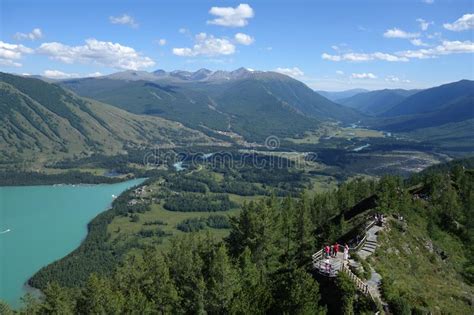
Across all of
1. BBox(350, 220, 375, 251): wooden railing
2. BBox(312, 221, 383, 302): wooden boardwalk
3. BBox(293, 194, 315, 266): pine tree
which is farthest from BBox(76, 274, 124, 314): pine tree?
BBox(350, 220, 375, 251): wooden railing

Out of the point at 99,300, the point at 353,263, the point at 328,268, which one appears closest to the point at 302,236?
the point at 353,263

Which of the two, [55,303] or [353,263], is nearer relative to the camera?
[353,263]

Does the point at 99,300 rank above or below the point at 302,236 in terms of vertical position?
below

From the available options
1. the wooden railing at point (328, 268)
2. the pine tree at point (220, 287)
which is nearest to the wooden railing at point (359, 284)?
the wooden railing at point (328, 268)

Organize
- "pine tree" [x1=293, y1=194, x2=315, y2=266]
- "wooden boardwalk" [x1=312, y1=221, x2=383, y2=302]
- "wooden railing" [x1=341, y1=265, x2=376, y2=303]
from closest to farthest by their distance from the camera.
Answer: "wooden railing" [x1=341, y1=265, x2=376, y2=303], "wooden boardwalk" [x1=312, y1=221, x2=383, y2=302], "pine tree" [x1=293, y1=194, x2=315, y2=266]

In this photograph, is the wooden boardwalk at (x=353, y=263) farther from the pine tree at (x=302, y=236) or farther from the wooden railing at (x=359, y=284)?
the pine tree at (x=302, y=236)

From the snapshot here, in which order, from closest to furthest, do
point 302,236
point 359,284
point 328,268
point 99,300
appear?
point 359,284 → point 328,268 → point 99,300 → point 302,236

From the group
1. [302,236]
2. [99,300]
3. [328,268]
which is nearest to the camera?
[328,268]

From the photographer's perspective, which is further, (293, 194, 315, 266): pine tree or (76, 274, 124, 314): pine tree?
(293, 194, 315, 266): pine tree

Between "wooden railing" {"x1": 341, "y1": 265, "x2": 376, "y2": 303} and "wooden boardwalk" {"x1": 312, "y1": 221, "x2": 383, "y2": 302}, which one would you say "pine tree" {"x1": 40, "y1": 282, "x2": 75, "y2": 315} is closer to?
"wooden boardwalk" {"x1": 312, "y1": 221, "x2": 383, "y2": 302}

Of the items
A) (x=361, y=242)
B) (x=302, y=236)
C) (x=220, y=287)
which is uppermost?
(x=361, y=242)

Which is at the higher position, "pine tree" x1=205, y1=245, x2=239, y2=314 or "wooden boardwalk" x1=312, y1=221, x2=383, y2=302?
"wooden boardwalk" x1=312, y1=221, x2=383, y2=302

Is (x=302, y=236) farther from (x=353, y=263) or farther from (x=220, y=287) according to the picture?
(x=220, y=287)
